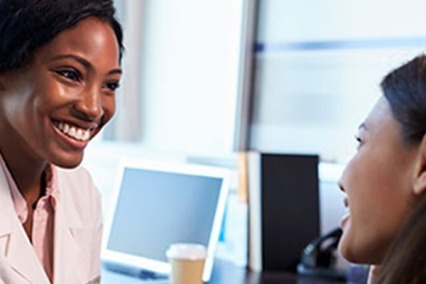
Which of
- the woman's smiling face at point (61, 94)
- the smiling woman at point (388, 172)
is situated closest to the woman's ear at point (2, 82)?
the woman's smiling face at point (61, 94)

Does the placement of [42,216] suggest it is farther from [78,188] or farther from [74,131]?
[74,131]

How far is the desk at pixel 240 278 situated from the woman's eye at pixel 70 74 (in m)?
0.86

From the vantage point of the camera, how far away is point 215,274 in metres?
2.01

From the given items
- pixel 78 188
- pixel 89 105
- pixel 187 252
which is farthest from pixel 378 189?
pixel 187 252

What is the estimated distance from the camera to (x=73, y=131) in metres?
1.25

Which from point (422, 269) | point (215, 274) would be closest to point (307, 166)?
point (215, 274)

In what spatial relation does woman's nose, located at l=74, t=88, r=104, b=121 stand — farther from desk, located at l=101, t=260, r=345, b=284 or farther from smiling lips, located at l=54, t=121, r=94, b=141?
A: desk, located at l=101, t=260, r=345, b=284

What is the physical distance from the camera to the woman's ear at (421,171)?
93 centimetres

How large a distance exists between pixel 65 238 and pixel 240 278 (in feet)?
2.19

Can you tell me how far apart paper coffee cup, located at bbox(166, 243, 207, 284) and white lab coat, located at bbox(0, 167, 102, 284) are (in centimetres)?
28

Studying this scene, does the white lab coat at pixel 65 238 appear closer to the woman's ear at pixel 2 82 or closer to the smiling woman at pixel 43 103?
the smiling woman at pixel 43 103

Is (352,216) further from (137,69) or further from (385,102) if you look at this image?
(137,69)

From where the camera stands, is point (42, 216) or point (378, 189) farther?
point (42, 216)

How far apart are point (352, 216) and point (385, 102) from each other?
0.18 m
